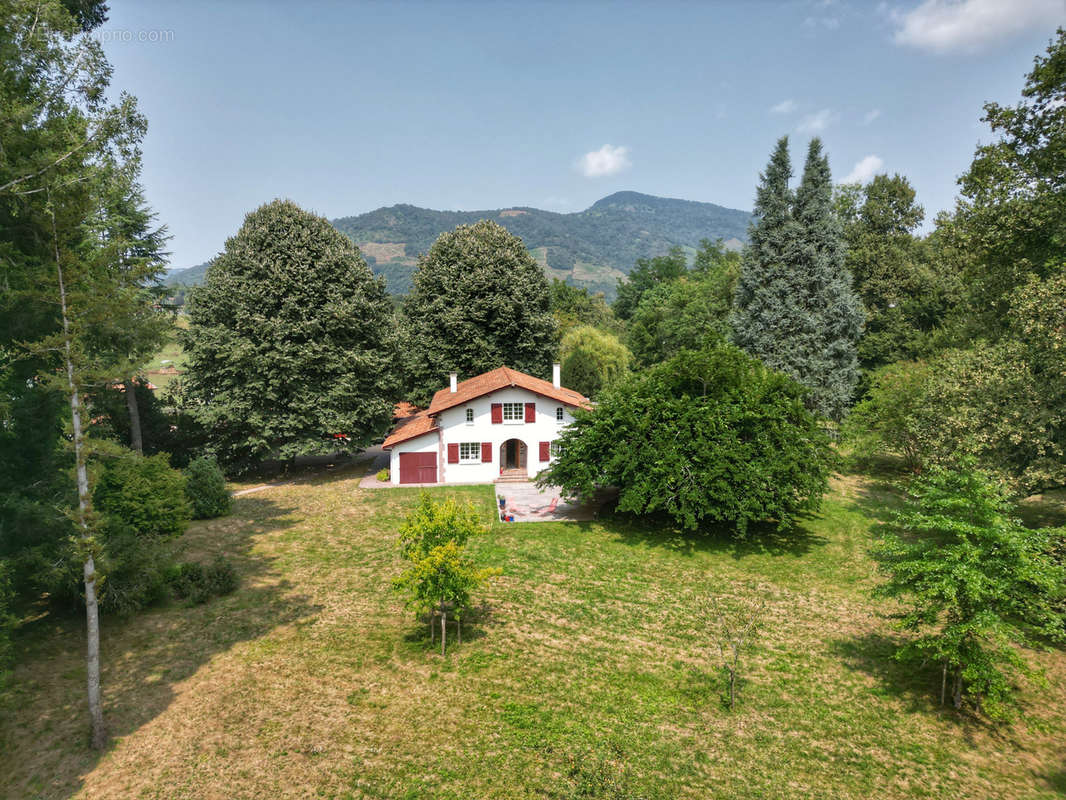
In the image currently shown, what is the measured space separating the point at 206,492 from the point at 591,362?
30212mm

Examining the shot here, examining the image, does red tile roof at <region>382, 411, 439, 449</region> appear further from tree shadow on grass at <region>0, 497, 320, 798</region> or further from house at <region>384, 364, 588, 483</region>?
tree shadow on grass at <region>0, 497, 320, 798</region>

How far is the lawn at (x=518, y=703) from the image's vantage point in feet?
33.3

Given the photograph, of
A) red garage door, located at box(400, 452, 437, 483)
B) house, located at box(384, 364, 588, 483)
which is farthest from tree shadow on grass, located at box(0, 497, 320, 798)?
house, located at box(384, 364, 588, 483)

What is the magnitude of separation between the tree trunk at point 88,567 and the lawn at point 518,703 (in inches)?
23.7

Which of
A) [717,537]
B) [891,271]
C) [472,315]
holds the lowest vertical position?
[717,537]

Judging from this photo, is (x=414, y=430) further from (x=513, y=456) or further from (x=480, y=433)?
(x=513, y=456)

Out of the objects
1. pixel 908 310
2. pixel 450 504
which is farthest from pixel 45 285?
pixel 908 310

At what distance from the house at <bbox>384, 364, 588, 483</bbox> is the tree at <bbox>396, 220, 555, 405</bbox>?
7.29m

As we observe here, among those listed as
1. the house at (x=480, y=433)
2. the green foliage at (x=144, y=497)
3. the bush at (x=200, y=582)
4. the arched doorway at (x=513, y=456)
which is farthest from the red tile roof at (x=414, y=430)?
the bush at (x=200, y=582)

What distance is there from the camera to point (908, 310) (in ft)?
141

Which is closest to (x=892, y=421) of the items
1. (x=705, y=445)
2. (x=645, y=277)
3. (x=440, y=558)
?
(x=705, y=445)

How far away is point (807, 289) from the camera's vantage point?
39.0 m

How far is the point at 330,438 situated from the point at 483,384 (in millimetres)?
9784

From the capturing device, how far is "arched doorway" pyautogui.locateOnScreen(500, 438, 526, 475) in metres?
34.8
